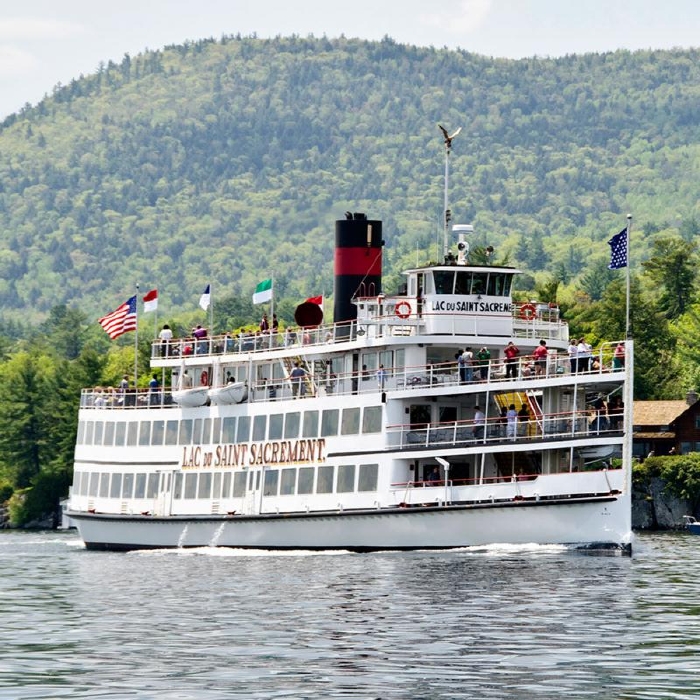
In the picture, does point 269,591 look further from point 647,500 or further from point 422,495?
point 647,500

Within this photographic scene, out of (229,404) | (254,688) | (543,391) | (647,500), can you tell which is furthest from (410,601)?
(647,500)

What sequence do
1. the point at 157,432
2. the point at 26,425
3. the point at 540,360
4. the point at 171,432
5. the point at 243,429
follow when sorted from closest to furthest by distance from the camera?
1. the point at 540,360
2. the point at 243,429
3. the point at 171,432
4. the point at 157,432
5. the point at 26,425

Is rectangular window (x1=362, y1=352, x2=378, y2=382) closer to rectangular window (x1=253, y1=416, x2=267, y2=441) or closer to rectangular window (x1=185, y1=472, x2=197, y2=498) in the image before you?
rectangular window (x1=253, y1=416, x2=267, y2=441)

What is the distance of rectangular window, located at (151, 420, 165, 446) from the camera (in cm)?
6269

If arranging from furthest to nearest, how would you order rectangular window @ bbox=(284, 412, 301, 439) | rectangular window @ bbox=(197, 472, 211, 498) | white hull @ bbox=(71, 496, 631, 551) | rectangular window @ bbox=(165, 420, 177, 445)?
rectangular window @ bbox=(165, 420, 177, 445) < rectangular window @ bbox=(197, 472, 211, 498) < rectangular window @ bbox=(284, 412, 301, 439) < white hull @ bbox=(71, 496, 631, 551)

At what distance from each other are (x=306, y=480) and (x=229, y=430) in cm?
466

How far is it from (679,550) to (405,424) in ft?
36.1

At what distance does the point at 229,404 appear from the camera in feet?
197

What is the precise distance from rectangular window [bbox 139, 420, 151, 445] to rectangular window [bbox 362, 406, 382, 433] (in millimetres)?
11281

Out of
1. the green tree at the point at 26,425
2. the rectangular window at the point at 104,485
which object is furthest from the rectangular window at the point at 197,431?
the green tree at the point at 26,425

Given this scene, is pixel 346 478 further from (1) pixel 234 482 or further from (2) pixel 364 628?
(2) pixel 364 628

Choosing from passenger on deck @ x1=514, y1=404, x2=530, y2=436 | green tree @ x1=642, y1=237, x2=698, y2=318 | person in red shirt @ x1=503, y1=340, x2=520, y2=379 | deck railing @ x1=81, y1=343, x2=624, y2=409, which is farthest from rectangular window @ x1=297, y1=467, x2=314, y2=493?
green tree @ x1=642, y1=237, x2=698, y2=318

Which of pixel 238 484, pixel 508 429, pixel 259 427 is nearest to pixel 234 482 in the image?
pixel 238 484

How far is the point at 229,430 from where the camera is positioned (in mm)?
59969
